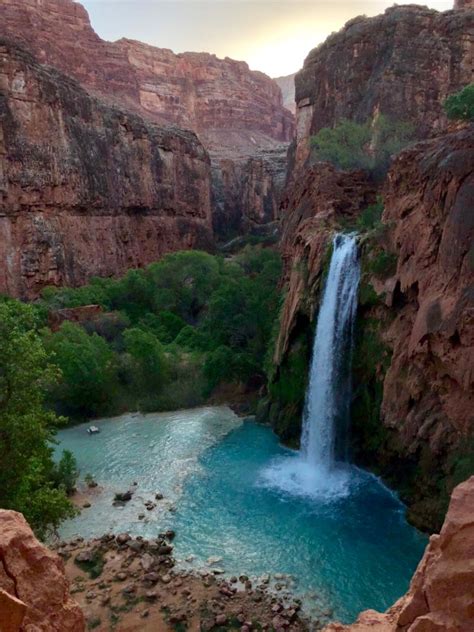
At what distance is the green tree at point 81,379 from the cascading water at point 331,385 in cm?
899

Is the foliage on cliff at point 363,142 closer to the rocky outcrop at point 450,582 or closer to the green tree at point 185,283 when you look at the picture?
the green tree at point 185,283

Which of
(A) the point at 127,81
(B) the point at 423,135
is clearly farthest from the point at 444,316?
(A) the point at 127,81

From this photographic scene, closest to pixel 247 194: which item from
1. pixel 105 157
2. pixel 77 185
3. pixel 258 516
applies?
pixel 105 157

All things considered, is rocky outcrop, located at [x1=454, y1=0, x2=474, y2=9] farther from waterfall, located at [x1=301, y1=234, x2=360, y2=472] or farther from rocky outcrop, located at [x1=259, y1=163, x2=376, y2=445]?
waterfall, located at [x1=301, y1=234, x2=360, y2=472]

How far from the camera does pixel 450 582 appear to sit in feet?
10.2

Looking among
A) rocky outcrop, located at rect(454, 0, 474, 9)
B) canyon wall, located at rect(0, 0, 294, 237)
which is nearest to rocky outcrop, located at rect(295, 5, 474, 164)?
rocky outcrop, located at rect(454, 0, 474, 9)

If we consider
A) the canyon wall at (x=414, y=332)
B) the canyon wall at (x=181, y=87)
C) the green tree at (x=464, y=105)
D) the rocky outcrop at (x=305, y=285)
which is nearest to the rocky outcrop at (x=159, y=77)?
the canyon wall at (x=181, y=87)

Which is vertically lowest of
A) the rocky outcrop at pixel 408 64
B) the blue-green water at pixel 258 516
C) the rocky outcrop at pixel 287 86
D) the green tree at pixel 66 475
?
the blue-green water at pixel 258 516

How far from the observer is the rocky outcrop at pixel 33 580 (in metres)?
3.58

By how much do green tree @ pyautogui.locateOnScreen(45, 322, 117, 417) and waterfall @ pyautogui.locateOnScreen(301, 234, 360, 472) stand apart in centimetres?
937

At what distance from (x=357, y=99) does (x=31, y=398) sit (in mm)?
28402

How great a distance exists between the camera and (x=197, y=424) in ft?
62.5

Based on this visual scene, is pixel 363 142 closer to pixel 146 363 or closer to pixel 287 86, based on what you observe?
pixel 146 363

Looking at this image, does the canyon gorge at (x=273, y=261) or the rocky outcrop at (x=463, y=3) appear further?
the rocky outcrop at (x=463, y=3)
